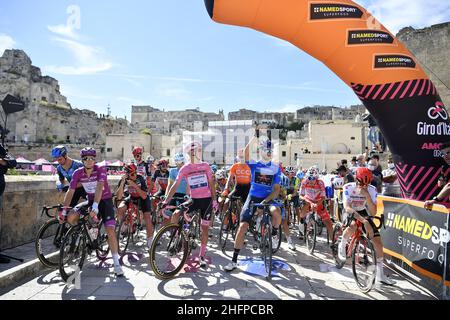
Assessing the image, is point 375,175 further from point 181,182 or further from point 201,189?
point 201,189

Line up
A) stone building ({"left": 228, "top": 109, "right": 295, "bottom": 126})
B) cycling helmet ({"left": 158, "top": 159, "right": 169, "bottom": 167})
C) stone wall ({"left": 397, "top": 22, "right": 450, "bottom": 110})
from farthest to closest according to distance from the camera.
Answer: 1. stone building ({"left": 228, "top": 109, "right": 295, "bottom": 126})
2. stone wall ({"left": 397, "top": 22, "right": 450, "bottom": 110})
3. cycling helmet ({"left": 158, "top": 159, "right": 169, "bottom": 167})

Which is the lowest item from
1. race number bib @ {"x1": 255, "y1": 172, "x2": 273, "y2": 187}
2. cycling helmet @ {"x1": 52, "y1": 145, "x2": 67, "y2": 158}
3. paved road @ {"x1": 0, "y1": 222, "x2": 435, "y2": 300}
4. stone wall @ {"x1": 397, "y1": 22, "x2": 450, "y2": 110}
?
paved road @ {"x1": 0, "y1": 222, "x2": 435, "y2": 300}

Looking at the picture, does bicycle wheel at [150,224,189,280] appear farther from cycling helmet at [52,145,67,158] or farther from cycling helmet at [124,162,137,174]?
cycling helmet at [52,145,67,158]

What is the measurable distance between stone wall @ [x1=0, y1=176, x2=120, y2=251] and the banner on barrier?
271 inches

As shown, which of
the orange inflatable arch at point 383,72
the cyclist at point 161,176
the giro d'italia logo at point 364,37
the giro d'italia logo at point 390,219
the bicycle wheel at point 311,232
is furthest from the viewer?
the cyclist at point 161,176

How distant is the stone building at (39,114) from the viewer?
230 feet

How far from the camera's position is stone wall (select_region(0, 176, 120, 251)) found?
6.00 m

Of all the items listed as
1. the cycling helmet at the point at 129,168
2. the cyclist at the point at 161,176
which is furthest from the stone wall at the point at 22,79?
the cycling helmet at the point at 129,168

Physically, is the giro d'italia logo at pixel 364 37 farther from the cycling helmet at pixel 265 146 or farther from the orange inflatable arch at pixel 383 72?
the cycling helmet at pixel 265 146

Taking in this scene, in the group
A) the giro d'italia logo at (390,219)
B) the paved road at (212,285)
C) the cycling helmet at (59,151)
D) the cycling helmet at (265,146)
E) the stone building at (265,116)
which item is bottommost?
the paved road at (212,285)

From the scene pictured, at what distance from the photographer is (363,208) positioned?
5.11m

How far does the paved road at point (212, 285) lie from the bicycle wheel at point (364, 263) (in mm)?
151

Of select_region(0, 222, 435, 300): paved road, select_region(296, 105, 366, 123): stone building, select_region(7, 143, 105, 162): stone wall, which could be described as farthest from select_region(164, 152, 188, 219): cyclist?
select_region(296, 105, 366, 123): stone building
